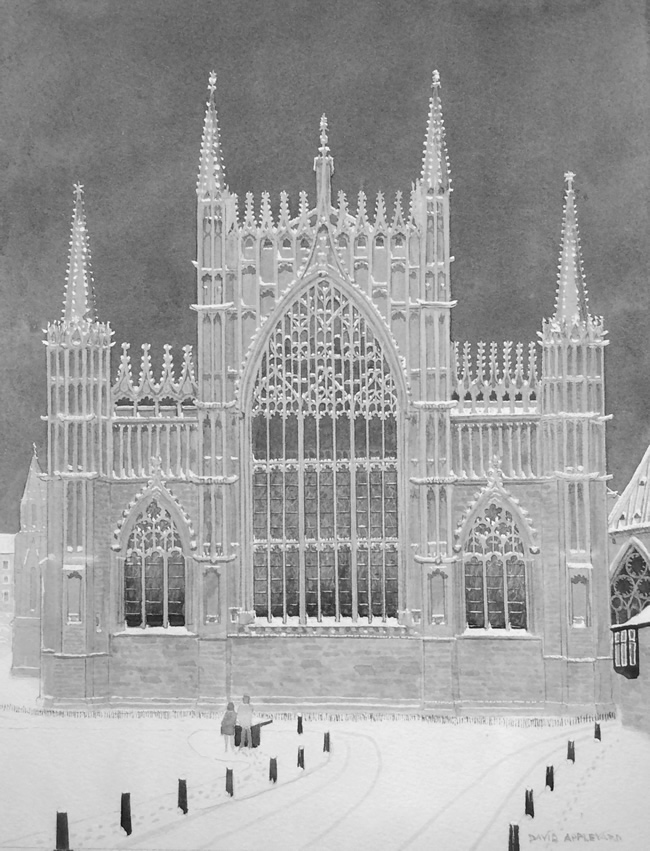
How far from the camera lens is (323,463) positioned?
33.2ft

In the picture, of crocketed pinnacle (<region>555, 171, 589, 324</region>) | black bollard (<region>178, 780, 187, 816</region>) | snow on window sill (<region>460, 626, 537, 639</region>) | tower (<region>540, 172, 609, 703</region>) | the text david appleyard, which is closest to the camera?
the text david appleyard

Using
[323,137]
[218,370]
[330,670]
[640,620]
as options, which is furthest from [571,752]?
[323,137]

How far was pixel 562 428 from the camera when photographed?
973 centimetres

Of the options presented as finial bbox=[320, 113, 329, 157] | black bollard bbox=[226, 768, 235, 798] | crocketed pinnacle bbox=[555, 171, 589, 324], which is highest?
finial bbox=[320, 113, 329, 157]

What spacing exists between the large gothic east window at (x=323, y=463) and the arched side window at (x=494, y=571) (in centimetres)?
67

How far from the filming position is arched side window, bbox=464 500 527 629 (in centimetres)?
973

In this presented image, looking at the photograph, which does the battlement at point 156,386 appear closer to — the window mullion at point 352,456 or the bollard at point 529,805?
the window mullion at point 352,456

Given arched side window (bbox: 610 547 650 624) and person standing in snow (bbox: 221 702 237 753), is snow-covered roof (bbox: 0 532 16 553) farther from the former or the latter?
arched side window (bbox: 610 547 650 624)

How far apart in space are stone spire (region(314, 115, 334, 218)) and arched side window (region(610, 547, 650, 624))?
379 cm

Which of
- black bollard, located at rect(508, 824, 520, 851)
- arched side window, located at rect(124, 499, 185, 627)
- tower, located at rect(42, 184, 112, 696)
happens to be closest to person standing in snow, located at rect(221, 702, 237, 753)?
arched side window, located at rect(124, 499, 185, 627)

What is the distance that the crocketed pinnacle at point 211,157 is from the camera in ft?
30.4

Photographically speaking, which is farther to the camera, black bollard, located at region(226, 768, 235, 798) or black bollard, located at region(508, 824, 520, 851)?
black bollard, located at region(226, 768, 235, 798)

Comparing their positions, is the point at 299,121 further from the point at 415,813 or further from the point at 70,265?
the point at 415,813

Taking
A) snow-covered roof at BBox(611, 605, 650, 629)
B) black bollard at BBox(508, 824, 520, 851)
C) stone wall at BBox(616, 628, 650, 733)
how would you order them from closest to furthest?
black bollard at BBox(508, 824, 520, 851) → stone wall at BBox(616, 628, 650, 733) → snow-covered roof at BBox(611, 605, 650, 629)
